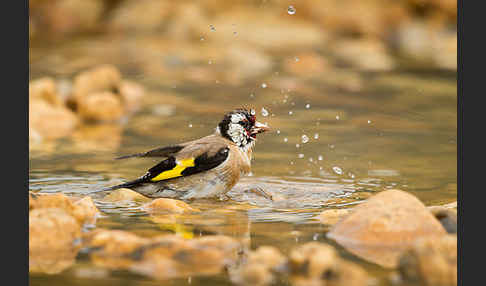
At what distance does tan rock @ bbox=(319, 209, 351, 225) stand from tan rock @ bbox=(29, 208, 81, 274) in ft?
6.06

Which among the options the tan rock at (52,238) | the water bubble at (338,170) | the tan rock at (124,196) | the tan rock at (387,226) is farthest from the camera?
the water bubble at (338,170)

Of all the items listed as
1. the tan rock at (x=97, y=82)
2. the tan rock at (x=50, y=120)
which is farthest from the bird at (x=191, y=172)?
the tan rock at (x=97, y=82)

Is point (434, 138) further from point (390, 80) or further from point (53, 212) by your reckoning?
point (53, 212)

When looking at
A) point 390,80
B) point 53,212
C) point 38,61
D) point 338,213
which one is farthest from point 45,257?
point 38,61

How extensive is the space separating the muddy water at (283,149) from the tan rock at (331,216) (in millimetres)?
107

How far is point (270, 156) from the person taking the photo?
371 inches

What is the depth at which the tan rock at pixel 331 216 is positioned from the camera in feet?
21.1

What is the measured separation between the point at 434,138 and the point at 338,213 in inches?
161

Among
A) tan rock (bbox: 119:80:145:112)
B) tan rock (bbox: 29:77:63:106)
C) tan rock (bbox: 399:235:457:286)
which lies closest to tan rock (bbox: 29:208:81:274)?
tan rock (bbox: 399:235:457:286)

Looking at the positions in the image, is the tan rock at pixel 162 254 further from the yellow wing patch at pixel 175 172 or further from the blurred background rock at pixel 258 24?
the blurred background rock at pixel 258 24

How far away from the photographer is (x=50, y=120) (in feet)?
37.6

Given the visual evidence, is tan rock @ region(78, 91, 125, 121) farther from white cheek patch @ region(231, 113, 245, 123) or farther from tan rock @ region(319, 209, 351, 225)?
tan rock @ region(319, 209, 351, 225)

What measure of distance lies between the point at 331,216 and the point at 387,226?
0.84 meters

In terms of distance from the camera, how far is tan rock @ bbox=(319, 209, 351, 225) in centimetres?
643
